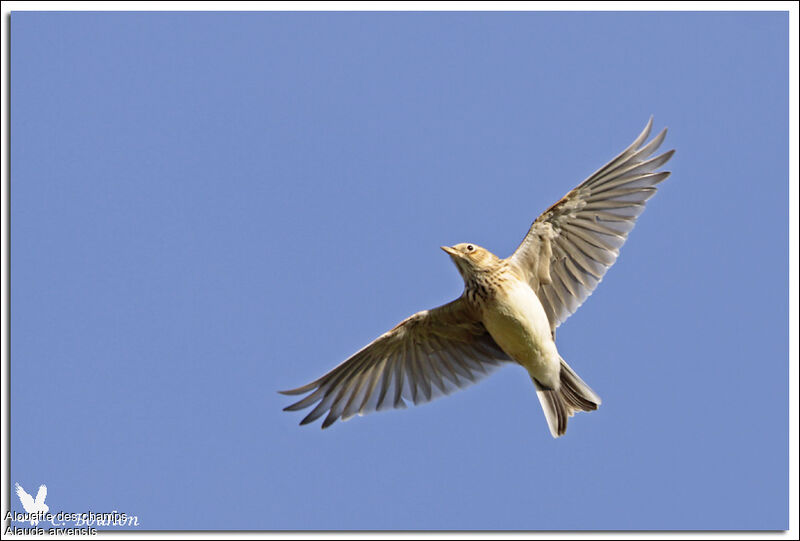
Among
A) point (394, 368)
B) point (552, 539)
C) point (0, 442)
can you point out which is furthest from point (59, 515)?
point (552, 539)

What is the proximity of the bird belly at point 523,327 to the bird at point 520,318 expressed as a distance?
1cm

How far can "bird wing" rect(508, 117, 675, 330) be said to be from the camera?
37.2ft

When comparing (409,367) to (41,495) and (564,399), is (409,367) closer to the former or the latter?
(564,399)

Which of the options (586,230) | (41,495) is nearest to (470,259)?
(586,230)

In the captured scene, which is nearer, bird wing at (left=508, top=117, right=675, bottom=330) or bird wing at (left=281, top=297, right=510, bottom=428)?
bird wing at (left=508, top=117, right=675, bottom=330)

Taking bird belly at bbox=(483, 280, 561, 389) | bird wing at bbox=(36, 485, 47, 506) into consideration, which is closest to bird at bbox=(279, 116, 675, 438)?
bird belly at bbox=(483, 280, 561, 389)

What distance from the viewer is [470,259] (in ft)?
36.6

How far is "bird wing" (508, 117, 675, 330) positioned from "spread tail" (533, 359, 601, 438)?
0.72 metres

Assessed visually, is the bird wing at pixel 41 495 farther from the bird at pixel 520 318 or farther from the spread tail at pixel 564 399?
the spread tail at pixel 564 399

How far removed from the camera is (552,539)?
35.7 ft

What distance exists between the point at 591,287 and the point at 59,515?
7.32 metres

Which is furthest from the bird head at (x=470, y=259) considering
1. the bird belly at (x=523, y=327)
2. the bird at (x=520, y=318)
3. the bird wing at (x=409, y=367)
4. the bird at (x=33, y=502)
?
the bird at (x=33, y=502)

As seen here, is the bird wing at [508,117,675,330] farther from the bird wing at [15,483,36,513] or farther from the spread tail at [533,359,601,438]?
the bird wing at [15,483,36,513]

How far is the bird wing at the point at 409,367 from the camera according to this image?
12055 millimetres
